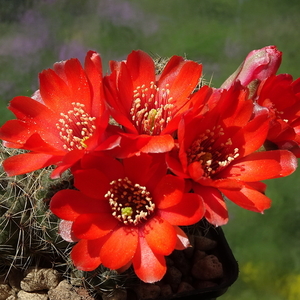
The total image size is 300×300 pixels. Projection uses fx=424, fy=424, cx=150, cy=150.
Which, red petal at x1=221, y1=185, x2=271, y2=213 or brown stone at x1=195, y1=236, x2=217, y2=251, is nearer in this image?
red petal at x1=221, y1=185, x2=271, y2=213

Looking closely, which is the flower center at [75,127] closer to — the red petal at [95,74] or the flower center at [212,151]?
the red petal at [95,74]

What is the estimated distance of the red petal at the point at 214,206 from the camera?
462mm

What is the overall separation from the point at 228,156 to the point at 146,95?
0.13 metres

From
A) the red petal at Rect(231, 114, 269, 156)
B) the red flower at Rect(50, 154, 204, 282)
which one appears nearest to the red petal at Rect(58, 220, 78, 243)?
the red flower at Rect(50, 154, 204, 282)

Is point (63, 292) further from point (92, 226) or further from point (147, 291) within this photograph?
point (92, 226)

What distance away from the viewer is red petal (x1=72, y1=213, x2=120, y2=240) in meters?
0.47

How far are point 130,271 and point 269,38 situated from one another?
0.79m

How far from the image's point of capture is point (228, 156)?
523 mm

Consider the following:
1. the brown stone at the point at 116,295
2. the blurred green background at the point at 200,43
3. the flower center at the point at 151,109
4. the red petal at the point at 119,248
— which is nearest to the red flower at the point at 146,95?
the flower center at the point at 151,109

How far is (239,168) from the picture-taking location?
0.52 metres

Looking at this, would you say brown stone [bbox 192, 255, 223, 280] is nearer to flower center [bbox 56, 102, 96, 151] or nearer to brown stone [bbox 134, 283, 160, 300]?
brown stone [bbox 134, 283, 160, 300]

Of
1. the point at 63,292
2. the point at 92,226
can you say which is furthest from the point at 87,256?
the point at 63,292

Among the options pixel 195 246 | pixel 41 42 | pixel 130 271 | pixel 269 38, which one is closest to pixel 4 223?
pixel 130 271

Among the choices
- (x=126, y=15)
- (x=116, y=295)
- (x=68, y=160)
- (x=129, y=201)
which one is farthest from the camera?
(x=126, y=15)
